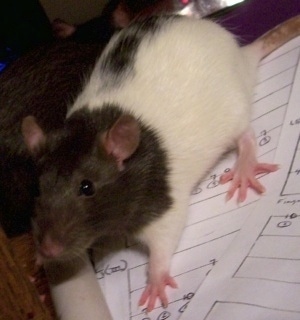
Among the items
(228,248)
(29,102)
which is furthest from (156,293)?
(29,102)

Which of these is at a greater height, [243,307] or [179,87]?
[179,87]

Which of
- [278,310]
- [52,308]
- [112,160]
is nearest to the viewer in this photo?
[278,310]

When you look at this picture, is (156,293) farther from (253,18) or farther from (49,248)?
(253,18)

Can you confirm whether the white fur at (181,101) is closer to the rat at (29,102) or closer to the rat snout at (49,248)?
the rat at (29,102)

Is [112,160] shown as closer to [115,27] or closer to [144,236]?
[144,236]

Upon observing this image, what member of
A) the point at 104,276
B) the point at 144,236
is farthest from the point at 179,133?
the point at 104,276

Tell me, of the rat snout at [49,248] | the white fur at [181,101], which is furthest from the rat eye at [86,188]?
the white fur at [181,101]
